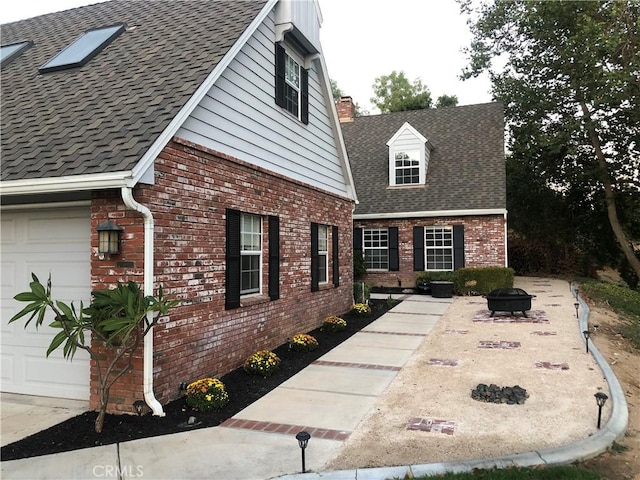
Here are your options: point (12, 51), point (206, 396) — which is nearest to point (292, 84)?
point (12, 51)

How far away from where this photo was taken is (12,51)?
9.06 meters

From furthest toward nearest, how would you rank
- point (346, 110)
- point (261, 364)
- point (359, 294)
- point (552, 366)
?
point (346, 110) → point (359, 294) → point (552, 366) → point (261, 364)

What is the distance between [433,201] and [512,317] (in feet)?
24.3

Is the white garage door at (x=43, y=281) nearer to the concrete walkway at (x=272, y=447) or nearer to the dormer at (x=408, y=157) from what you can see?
the concrete walkway at (x=272, y=447)

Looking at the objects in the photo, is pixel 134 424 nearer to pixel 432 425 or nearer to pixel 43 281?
pixel 43 281

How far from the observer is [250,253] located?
26.1 feet

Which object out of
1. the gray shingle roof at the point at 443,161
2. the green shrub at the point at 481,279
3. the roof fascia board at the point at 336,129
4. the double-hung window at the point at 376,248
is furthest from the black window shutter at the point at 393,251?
the roof fascia board at the point at 336,129

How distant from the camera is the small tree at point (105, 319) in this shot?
4.50m

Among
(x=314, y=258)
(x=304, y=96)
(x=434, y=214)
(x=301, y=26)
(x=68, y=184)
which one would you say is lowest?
(x=314, y=258)

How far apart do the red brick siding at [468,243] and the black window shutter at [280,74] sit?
11.0 metres

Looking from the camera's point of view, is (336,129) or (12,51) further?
(336,129)

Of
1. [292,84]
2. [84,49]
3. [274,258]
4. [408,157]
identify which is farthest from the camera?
[408,157]

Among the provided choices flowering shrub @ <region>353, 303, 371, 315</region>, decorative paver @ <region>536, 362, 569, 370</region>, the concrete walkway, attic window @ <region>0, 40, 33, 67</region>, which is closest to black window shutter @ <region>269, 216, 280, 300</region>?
the concrete walkway

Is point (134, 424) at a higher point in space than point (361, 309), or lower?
lower
